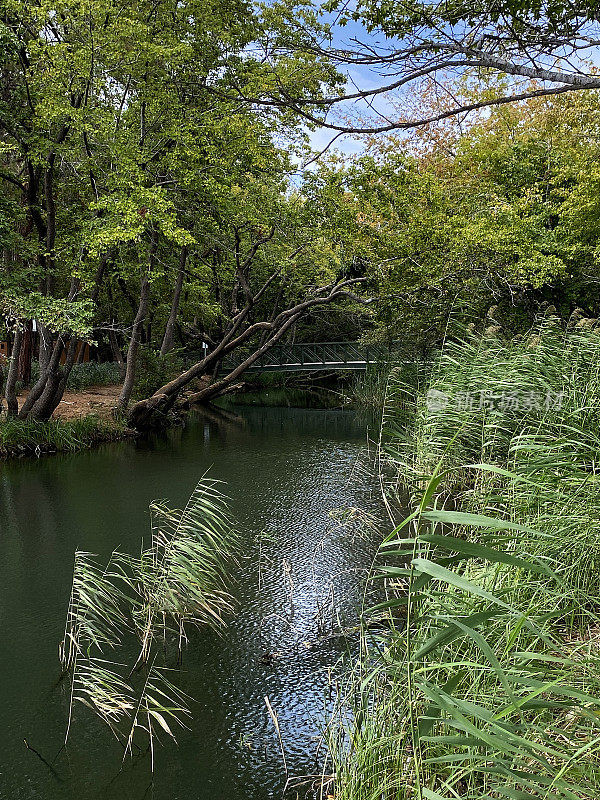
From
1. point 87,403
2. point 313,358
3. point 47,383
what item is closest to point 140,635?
point 47,383

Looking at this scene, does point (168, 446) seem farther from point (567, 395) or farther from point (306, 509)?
point (567, 395)

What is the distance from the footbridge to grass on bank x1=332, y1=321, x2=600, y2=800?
12748 mm

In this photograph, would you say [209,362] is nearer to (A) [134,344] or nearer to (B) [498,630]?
(A) [134,344]

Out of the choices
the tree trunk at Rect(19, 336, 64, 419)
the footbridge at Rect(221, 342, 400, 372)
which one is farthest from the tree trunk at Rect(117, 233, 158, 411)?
the footbridge at Rect(221, 342, 400, 372)

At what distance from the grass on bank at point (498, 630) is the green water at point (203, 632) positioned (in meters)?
0.41

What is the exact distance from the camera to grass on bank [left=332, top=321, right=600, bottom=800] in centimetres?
139

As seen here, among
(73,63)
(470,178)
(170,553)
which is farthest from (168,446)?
(470,178)

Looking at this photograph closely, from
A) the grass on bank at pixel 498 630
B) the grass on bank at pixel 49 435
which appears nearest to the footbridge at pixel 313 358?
the grass on bank at pixel 49 435

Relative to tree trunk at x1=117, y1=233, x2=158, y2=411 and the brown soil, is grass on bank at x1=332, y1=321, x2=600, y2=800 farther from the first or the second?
the brown soil

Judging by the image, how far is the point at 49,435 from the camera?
372 inches

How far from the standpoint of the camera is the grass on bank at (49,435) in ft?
29.7

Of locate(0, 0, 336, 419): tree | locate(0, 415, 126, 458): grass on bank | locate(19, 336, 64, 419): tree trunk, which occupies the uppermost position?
locate(0, 0, 336, 419): tree

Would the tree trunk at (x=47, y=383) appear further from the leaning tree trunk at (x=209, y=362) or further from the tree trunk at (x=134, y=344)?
the leaning tree trunk at (x=209, y=362)

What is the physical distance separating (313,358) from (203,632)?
50.8 feet
